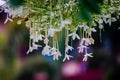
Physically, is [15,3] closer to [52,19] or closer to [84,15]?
→ [84,15]

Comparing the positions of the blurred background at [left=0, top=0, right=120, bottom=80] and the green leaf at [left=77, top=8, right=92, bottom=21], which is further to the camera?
the blurred background at [left=0, top=0, right=120, bottom=80]

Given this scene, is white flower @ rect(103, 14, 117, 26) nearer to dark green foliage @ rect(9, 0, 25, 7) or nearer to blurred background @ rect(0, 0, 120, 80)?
blurred background @ rect(0, 0, 120, 80)

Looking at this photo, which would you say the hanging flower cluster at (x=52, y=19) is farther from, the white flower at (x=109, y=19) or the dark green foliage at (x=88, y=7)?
the dark green foliage at (x=88, y=7)

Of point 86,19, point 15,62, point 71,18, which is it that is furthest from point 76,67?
point 86,19

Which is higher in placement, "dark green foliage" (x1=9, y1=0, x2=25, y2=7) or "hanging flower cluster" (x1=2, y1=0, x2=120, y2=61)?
"dark green foliage" (x1=9, y1=0, x2=25, y2=7)

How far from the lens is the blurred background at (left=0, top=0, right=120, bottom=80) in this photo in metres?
1.36

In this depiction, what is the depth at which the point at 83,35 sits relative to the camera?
102 cm

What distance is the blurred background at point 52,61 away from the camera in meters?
1.36

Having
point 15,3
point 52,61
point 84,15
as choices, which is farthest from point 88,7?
point 52,61

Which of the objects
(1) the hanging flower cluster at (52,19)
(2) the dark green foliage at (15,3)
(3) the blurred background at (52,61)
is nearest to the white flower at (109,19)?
(1) the hanging flower cluster at (52,19)

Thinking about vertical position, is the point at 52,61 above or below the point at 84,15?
below

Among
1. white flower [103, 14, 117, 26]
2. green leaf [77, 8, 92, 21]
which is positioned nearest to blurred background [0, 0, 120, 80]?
white flower [103, 14, 117, 26]

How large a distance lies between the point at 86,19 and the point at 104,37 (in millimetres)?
689

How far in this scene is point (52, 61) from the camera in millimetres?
1358
